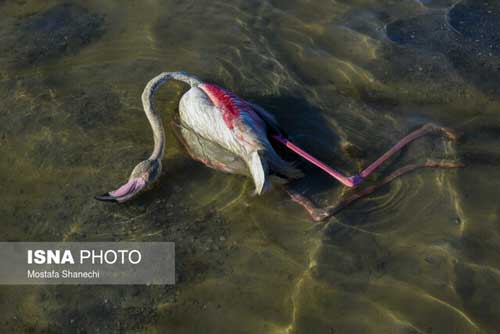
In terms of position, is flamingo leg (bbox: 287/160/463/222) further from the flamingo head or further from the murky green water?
the flamingo head

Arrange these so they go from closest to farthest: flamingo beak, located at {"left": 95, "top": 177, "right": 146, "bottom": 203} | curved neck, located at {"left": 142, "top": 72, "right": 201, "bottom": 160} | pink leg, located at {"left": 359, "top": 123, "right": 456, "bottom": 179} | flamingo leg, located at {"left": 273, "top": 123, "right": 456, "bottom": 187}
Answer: flamingo leg, located at {"left": 273, "top": 123, "right": 456, "bottom": 187}, flamingo beak, located at {"left": 95, "top": 177, "right": 146, "bottom": 203}, pink leg, located at {"left": 359, "top": 123, "right": 456, "bottom": 179}, curved neck, located at {"left": 142, "top": 72, "right": 201, "bottom": 160}

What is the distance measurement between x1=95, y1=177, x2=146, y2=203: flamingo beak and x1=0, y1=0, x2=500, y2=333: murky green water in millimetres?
145

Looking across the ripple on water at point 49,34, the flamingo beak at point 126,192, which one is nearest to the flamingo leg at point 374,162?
the flamingo beak at point 126,192

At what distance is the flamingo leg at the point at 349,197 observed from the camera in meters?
3.76

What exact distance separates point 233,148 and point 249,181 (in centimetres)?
37

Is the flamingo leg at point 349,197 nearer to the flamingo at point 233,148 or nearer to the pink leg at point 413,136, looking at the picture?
the flamingo at point 233,148

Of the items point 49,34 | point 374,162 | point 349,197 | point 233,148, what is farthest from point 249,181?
point 49,34

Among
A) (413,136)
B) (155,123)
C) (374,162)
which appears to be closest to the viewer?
(374,162)

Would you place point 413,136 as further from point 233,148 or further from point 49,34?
point 49,34

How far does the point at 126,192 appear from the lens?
377 centimetres

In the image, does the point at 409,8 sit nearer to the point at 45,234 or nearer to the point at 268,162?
the point at 268,162

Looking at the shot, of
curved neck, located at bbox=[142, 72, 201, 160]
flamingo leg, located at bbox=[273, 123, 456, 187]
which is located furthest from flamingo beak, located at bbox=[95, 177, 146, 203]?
flamingo leg, located at bbox=[273, 123, 456, 187]

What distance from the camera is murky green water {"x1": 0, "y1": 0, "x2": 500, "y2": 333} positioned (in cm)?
331

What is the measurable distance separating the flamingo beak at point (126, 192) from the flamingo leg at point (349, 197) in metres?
1.25
